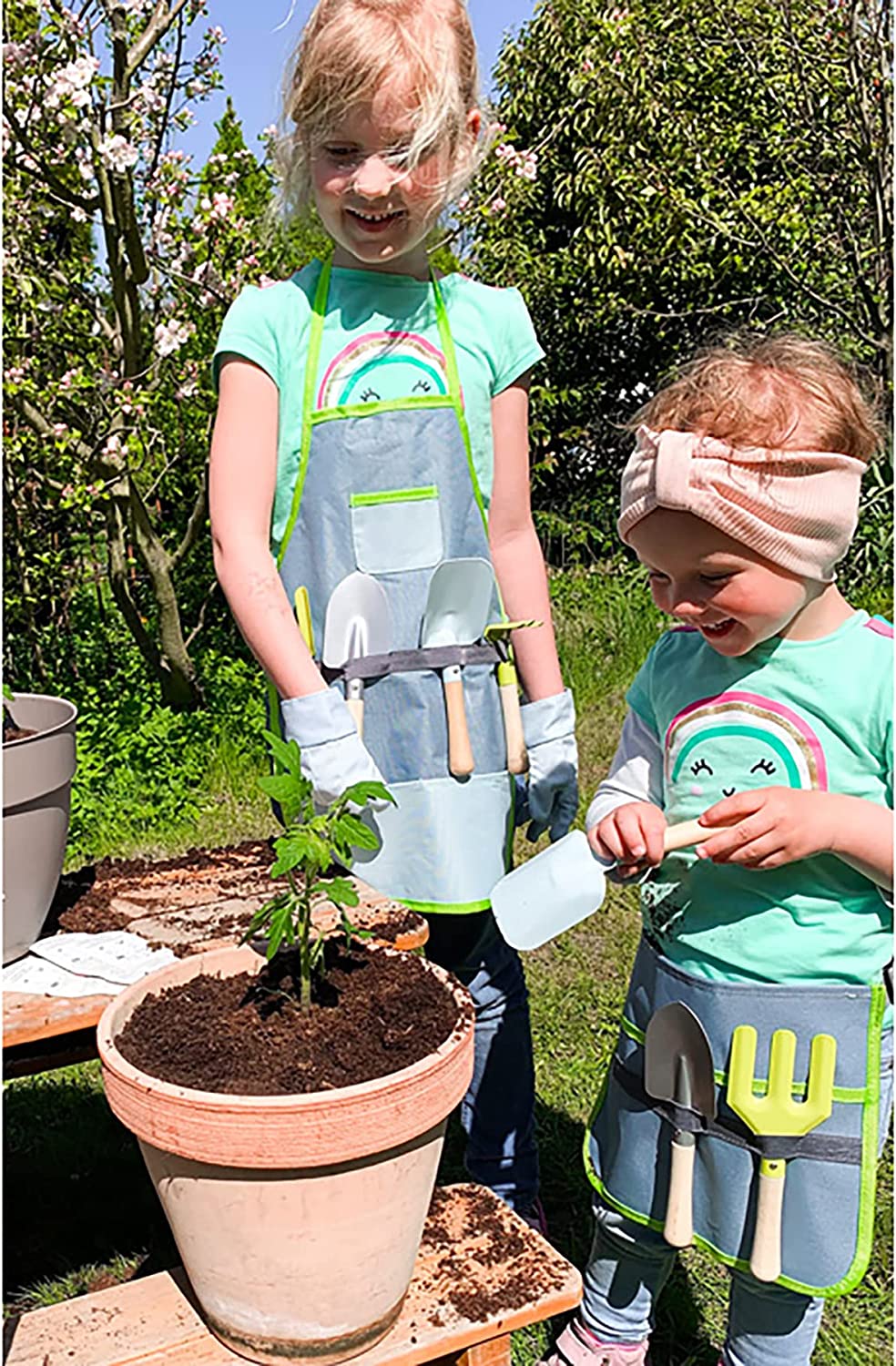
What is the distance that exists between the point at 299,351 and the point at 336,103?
31 cm

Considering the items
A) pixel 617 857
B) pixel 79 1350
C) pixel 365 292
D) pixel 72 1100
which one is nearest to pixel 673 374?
pixel 365 292

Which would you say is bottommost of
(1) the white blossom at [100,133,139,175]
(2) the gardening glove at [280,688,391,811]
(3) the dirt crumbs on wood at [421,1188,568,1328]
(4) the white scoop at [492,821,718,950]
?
(3) the dirt crumbs on wood at [421,1188,568,1328]

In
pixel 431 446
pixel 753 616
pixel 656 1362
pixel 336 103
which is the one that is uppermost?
pixel 336 103

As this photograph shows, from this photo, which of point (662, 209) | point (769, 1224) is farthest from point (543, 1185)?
point (662, 209)

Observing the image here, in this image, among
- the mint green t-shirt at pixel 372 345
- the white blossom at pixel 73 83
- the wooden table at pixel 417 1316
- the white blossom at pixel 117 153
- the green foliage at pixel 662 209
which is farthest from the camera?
the green foliage at pixel 662 209

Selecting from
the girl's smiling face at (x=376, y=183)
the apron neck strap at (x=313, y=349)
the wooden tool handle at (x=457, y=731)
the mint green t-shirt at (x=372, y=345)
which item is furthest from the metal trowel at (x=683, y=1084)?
the girl's smiling face at (x=376, y=183)

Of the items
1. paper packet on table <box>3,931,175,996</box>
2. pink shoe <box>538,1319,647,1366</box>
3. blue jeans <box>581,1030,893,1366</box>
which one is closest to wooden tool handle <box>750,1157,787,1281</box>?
blue jeans <box>581,1030,893,1366</box>

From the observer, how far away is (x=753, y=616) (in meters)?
1.43

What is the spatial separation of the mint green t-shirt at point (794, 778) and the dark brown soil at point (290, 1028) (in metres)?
0.33

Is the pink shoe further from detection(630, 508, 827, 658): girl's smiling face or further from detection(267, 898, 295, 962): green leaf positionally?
detection(630, 508, 827, 658): girl's smiling face

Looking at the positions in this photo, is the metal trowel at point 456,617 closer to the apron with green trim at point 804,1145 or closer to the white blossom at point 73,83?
the apron with green trim at point 804,1145

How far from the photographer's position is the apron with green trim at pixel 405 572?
1765mm

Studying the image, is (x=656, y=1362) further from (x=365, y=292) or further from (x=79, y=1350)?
(x=365, y=292)

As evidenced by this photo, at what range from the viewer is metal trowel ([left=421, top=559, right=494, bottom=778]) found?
5.87ft
